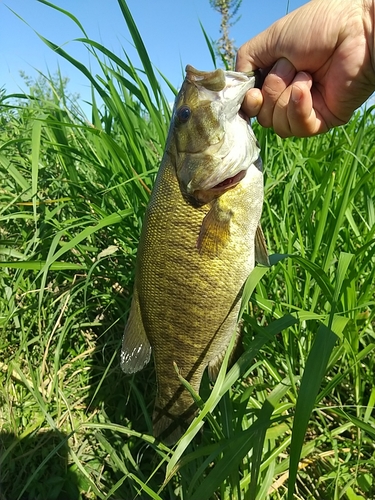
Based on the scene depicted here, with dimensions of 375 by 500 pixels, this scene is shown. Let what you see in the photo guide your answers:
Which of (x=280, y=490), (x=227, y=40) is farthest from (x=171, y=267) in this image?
(x=227, y=40)

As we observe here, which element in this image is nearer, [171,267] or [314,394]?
[314,394]

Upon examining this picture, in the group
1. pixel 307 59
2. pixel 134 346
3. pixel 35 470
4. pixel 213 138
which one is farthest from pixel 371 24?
pixel 35 470

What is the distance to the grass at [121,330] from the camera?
57.9 inches

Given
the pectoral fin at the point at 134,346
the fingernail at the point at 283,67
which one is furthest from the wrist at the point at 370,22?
the pectoral fin at the point at 134,346

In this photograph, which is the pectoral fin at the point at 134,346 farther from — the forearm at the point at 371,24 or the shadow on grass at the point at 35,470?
the forearm at the point at 371,24

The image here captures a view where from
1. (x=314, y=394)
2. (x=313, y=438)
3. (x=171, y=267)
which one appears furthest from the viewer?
(x=313, y=438)

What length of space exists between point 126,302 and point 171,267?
2.16 feet

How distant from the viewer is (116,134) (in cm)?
310

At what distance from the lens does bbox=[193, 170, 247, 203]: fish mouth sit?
1.44 m

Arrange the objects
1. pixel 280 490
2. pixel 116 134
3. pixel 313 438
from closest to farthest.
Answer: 1. pixel 280 490
2. pixel 313 438
3. pixel 116 134

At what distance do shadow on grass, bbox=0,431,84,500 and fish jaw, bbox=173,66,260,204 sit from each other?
3.83ft

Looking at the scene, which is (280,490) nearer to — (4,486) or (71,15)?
(4,486)

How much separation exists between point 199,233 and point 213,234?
48 mm

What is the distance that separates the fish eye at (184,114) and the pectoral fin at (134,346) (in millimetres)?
709
